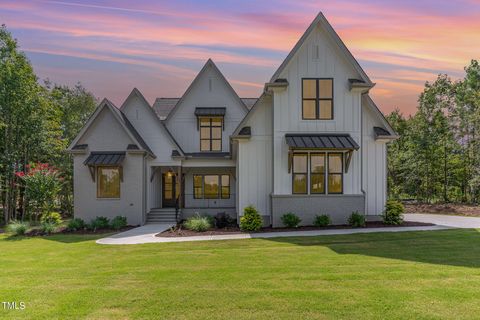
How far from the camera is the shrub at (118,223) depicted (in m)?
16.0

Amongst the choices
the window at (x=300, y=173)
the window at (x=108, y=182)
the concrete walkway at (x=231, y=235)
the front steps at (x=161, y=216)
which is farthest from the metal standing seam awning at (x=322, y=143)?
the window at (x=108, y=182)

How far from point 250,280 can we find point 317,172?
9216 mm

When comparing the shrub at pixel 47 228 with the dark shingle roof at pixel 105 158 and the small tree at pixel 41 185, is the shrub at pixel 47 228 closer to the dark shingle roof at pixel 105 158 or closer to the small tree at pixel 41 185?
the small tree at pixel 41 185

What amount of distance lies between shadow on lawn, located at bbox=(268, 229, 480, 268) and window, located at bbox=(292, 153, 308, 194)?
3484 millimetres

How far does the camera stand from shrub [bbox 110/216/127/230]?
52.4 feet

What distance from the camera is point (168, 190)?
20.9 meters

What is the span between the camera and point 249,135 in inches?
600

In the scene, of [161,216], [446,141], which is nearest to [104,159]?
[161,216]

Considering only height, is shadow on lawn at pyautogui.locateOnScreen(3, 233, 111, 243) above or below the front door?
below

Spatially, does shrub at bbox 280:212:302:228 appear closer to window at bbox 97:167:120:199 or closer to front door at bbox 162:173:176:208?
front door at bbox 162:173:176:208

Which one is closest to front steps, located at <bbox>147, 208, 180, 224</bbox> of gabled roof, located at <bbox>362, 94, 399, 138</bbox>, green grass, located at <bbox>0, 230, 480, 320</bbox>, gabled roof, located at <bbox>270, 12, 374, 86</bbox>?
green grass, located at <bbox>0, 230, 480, 320</bbox>

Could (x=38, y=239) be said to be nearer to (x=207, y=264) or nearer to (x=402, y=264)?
(x=207, y=264)

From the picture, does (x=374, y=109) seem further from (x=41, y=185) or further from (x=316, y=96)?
(x=41, y=185)

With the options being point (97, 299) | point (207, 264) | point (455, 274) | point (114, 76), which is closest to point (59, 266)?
point (97, 299)
